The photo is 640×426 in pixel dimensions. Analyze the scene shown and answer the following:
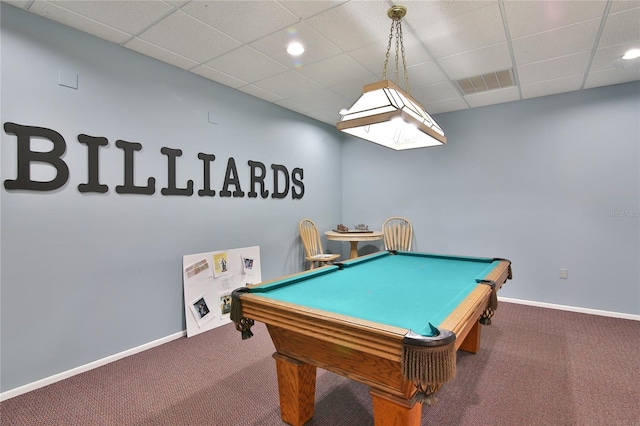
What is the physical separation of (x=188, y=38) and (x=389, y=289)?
8.50 feet

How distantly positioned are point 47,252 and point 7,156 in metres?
0.72

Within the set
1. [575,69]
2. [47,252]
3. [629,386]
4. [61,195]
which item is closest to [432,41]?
[575,69]

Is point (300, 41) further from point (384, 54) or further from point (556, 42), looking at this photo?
point (556, 42)

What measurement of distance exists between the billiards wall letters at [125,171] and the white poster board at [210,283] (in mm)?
709

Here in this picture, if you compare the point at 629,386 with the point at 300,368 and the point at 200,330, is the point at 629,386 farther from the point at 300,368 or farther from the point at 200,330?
the point at 200,330

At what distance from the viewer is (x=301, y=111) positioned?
15.7 feet

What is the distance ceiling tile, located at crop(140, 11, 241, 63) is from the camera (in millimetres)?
2465

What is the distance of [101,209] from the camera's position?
105 inches

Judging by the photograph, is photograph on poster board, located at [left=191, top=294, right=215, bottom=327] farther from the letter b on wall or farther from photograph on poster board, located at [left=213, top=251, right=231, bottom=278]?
the letter b on wall

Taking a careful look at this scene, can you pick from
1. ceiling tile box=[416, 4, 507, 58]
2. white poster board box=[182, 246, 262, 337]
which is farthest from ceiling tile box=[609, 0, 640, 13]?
white poster board box=[182, 246, 262, 337]

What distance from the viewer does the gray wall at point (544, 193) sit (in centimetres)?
368

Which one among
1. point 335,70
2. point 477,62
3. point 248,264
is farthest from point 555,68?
point 248,264

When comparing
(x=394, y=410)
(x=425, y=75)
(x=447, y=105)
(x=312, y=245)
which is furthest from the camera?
(x=312, y=245)

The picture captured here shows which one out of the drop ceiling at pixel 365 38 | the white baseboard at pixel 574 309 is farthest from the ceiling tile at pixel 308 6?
the white baseboard at pixel 574 309
